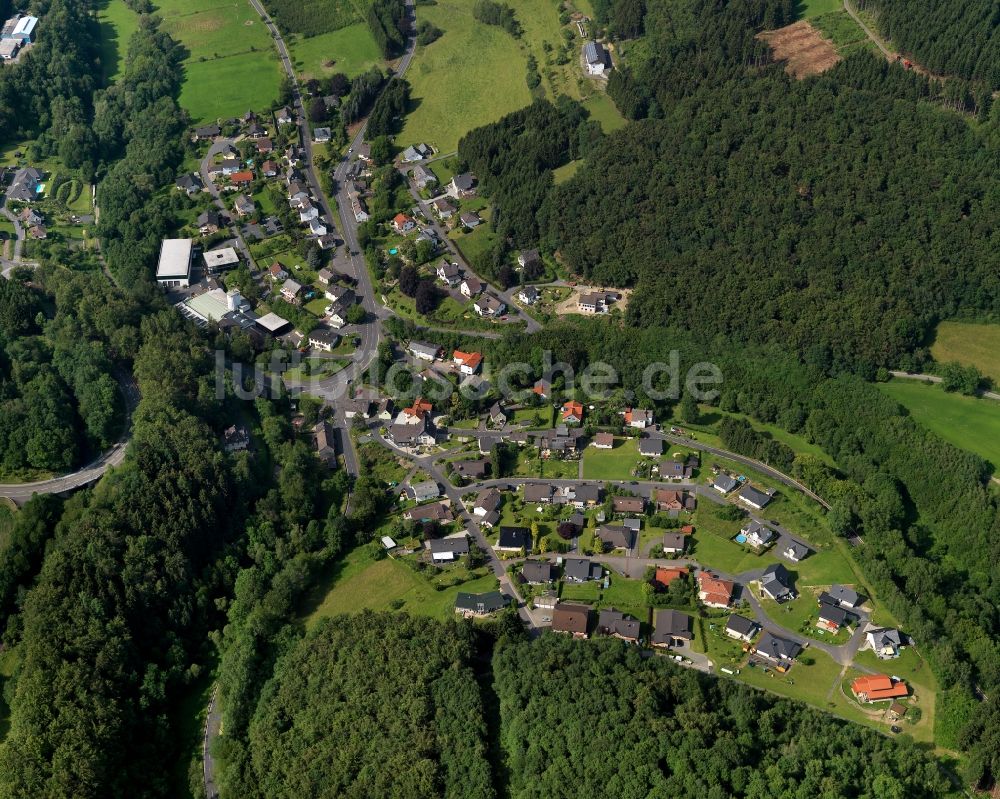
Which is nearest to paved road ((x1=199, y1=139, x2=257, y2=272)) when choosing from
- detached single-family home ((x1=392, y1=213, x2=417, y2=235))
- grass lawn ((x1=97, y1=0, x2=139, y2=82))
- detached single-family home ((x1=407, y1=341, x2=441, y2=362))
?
detached single-family home ((x1=392, y1=213, x2=417, y2=235))

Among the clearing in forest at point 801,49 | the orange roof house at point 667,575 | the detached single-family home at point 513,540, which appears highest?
the clearing in forest at point 801,49

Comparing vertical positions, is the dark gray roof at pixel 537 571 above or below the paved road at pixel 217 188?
below

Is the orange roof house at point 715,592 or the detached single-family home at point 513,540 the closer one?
the orange roof house at point 715,592

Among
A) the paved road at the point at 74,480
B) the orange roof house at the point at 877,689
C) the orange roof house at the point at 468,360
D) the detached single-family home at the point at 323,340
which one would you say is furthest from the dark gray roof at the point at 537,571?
the detached single-family home at the point at 323,340

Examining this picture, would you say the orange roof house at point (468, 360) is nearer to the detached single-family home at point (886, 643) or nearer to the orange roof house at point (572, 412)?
the orange roof house at point (572, 412)

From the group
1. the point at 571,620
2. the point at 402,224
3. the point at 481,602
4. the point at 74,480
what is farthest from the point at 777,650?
the point at 402,224

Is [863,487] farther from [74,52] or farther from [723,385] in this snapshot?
[74,52]

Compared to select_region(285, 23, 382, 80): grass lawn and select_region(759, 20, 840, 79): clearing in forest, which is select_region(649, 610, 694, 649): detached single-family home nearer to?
select_region(759, 20, 840, 79): clearing in forest
